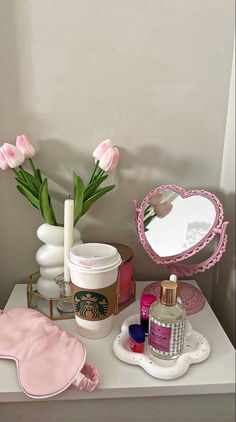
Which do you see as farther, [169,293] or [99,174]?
[99,174]

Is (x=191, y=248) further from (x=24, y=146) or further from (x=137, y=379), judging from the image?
(x=24, y=146)

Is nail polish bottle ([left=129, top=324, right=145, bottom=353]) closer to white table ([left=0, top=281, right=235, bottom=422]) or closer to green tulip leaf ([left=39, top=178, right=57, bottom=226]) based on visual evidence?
white table ([left=0, top=281, right=235, bottom=422])

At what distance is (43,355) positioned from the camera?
73cm

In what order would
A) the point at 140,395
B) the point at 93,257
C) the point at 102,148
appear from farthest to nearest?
the point at 102,148, the point at 93,257, the point at 140,395

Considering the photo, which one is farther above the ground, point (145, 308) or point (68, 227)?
point (68, 227)

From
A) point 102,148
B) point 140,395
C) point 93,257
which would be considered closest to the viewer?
point 140,395

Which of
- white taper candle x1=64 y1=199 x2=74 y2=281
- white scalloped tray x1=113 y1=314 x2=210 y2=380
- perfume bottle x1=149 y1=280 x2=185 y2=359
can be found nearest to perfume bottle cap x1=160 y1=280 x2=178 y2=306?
perfume bottle x1=149 y1=280 x2=185 y2=359

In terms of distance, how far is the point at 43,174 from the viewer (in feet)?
3.22

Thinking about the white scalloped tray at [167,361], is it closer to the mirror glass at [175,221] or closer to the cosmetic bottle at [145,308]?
the cosmetic bottle at [145,308]

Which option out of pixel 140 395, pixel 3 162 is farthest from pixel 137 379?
pixel 3 162

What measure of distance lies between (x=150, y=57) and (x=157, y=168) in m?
0.25

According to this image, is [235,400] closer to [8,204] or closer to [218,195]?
[218,195]

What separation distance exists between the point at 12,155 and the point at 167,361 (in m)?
0.52

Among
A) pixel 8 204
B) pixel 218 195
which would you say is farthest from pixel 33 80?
pixel 218 195
